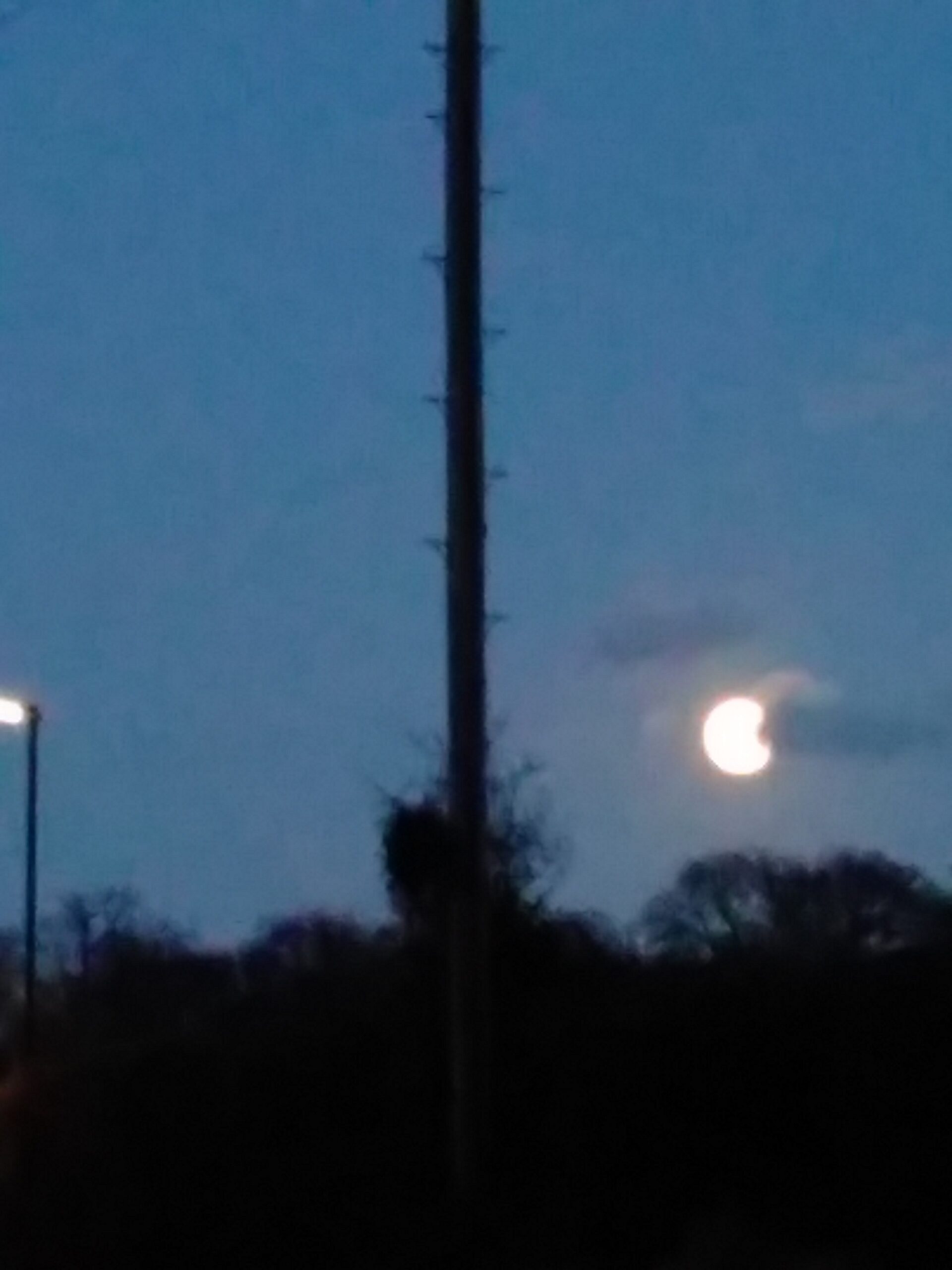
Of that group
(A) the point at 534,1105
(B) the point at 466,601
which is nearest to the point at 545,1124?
(A) the point at 534,1105

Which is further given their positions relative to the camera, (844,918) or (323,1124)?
(844,918)

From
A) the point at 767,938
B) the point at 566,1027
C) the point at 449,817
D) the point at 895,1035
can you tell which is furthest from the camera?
the point at 767,938

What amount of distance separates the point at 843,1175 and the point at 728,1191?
3.93 ft

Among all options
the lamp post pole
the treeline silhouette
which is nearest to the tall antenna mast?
the treeline silhouette

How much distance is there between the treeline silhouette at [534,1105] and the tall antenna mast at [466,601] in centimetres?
29

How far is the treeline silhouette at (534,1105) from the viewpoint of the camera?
73.8 ft

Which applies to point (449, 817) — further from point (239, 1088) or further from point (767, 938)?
point (239, 1088)

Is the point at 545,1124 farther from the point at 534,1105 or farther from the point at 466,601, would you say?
the point at 466,601

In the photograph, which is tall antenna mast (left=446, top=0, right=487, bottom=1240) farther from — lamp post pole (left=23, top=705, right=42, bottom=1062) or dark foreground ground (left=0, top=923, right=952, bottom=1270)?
lamp post pole (left=23, top=705, right=42, bottom=1062)

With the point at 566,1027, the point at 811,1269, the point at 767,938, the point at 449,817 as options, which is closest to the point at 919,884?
the point at 767,938

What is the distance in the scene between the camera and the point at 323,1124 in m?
28.5

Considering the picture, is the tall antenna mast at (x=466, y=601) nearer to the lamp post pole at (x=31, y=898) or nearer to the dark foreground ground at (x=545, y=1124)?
the dark foreground ground at (x=545, y=1124)

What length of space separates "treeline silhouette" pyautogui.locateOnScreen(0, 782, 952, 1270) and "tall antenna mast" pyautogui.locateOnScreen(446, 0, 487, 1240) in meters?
0.29

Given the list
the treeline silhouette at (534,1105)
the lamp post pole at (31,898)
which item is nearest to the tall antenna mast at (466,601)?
the treeline silhouette at (534,1105)
